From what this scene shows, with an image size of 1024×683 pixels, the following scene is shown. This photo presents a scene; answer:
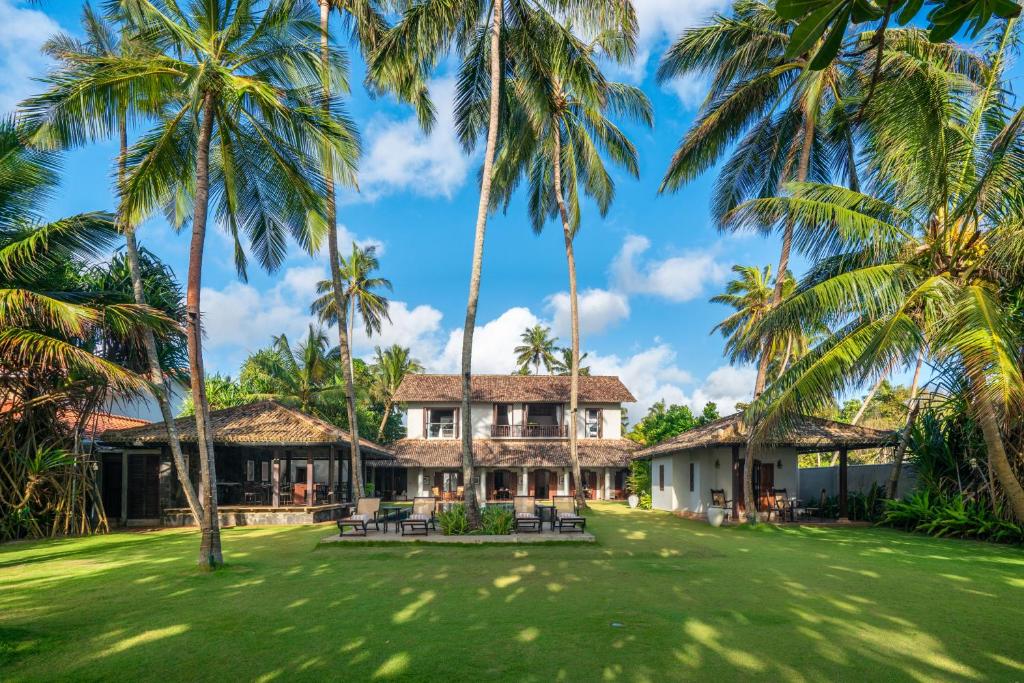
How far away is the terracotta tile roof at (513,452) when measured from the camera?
2906 cm

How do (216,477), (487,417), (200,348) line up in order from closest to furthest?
(200,348)
(216,477)
(487,417)

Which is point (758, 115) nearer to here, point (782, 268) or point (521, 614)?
point (782, 268)

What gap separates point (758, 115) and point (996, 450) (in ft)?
37.1

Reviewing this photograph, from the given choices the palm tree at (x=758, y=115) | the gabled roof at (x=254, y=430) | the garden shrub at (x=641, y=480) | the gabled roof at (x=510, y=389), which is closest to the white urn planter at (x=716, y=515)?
the palm tree at (x=758, y=115)

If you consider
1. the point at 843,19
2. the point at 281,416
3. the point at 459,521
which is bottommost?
the point at 459,521

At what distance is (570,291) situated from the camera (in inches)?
946

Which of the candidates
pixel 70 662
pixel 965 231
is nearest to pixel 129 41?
pixel 70 662

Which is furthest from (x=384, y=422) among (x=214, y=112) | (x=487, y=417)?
(x=214, y=112)

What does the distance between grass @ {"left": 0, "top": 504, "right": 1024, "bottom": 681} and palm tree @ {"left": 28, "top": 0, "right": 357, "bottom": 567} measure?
2.62 meters

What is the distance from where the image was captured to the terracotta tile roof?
2906 cm

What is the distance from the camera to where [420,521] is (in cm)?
1403

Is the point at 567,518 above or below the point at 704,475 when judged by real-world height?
below

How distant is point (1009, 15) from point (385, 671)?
19.1 feet

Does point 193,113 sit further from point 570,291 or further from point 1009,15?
point 570,291
